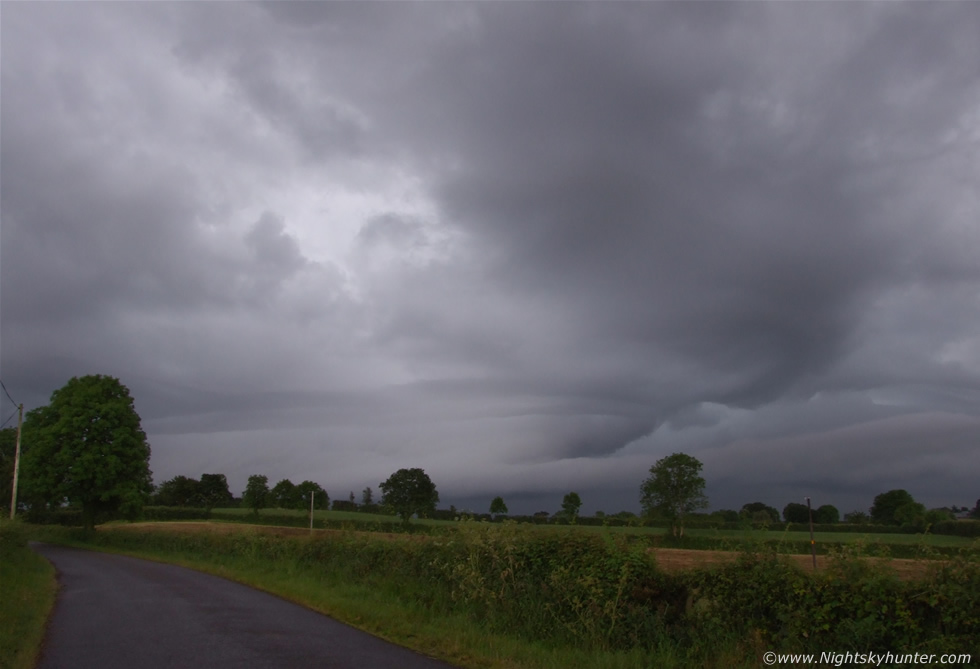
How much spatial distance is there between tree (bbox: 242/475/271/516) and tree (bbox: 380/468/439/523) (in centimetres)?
1684

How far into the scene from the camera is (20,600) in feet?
53.1

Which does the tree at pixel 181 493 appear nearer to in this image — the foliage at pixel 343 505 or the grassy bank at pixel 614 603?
the foliage at pixel 343 505

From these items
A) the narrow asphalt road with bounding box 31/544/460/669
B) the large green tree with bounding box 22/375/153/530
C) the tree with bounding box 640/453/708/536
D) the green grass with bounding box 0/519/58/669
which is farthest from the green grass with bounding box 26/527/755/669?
the tree with bounding box 640/453/708/536

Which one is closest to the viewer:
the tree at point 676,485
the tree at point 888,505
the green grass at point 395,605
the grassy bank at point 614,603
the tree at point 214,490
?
the grassy bank at point 614,603

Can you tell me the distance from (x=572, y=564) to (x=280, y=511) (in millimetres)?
92930

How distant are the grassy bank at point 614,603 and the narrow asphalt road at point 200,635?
0.77m

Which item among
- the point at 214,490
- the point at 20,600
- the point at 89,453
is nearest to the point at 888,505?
the point at 20,600

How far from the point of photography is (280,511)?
9800 cm

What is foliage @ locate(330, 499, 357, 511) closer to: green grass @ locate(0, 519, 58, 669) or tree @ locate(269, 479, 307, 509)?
tree @ locate(269, 479, 307, 509)

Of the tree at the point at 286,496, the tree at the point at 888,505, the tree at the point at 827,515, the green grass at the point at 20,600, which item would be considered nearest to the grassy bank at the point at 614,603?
the green grass at the point at 20,600

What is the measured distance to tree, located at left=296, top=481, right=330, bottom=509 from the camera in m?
87.6

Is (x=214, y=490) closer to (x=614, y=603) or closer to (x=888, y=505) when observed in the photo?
(x=888, y=505)

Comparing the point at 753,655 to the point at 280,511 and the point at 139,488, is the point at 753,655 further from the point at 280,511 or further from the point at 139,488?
the point at 280,511

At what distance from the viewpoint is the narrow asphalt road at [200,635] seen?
32.8 feet
